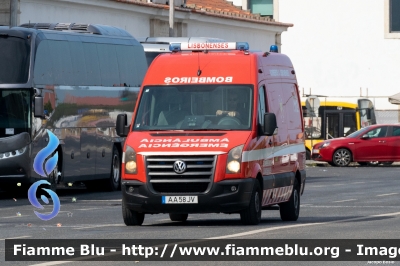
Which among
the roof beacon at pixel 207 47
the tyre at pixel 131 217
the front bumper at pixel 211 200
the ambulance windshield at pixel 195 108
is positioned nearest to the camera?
the front bumper at pixel 211 200

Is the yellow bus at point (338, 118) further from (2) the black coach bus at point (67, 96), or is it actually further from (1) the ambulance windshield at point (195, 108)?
(1) the ambulance windshield at point (195, 108)

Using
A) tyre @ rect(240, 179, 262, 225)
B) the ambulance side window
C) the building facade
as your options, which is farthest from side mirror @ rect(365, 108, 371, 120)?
tyre @ rect(240, 179, 262, 225)

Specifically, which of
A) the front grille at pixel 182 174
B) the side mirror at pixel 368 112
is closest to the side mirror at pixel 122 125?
the front grille at pixel 182 174

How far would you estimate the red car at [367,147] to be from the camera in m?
45.7

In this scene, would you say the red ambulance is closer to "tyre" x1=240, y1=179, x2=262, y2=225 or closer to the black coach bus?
"tyre" x1=240, y1=179, x2=262, y2=225

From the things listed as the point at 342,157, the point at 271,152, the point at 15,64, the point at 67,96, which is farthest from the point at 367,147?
the point at 271,152

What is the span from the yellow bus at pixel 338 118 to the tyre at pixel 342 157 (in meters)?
7.70

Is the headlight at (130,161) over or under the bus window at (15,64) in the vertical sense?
under

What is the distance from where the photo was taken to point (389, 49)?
70875mm

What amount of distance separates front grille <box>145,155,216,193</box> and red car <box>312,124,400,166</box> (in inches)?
1124

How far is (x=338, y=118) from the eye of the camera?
2179 inches

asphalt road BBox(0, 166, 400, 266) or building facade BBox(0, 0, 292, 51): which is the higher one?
building facade BBox(0, 0, 292, 51)

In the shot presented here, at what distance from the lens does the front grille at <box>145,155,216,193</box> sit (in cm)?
1781

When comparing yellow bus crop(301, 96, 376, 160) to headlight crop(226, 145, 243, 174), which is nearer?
headlight crop(226, 145, 243, 174)
